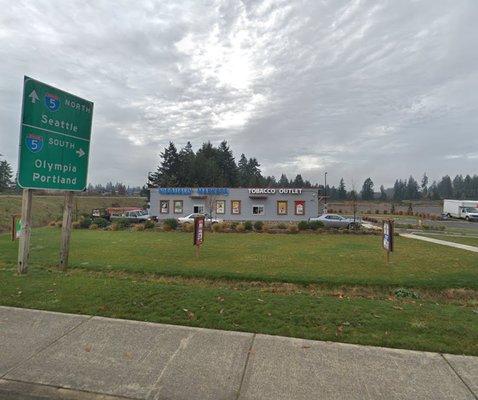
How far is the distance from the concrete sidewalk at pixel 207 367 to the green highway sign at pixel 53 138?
411cm

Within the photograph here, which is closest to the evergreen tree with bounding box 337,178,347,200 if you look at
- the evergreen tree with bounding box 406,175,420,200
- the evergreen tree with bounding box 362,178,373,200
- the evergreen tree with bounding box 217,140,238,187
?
the evergreen tree with bounding box 362,178,373,200

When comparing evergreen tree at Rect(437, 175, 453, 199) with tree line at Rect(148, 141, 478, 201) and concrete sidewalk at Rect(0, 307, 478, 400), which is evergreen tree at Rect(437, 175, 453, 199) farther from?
concrete sidewalk at Rect(0, 307, 478, 400)

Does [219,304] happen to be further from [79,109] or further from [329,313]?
[79,109]

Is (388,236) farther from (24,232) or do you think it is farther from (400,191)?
(400,191)

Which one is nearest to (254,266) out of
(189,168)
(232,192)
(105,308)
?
(105,308)

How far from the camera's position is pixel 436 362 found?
3613mm

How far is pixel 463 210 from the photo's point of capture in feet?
160

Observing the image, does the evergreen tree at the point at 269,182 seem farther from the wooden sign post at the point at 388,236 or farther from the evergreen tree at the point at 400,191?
the wooden sign post at the point at 388,236

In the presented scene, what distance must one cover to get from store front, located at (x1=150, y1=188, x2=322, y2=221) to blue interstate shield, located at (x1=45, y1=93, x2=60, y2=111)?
93.0ft

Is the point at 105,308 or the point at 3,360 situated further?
the point at 105,308

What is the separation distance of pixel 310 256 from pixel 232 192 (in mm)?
25665

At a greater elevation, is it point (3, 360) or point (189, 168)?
point (189, 168)

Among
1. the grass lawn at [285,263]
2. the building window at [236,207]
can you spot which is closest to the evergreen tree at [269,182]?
the building window at [236,207]

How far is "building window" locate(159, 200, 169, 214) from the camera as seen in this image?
3903cm
